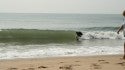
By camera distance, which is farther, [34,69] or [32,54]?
[32,54]

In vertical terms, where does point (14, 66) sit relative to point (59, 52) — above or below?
above

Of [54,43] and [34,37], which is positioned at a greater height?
[54,43]

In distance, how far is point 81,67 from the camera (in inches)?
328

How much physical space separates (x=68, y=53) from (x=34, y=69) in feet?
A: 13.9

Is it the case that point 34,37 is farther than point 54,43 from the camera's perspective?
Yes

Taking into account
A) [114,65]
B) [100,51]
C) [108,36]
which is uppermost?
[114,65]

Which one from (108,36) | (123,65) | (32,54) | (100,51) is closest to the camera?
(123,65)

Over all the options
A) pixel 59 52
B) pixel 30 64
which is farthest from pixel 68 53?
pixel 30 64

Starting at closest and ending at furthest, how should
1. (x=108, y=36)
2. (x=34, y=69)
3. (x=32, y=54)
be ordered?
(x=34, y=69) → (x=32, y=54) → (x=108, y=36)

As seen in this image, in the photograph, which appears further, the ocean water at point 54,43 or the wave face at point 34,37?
the wave face at point 34,37

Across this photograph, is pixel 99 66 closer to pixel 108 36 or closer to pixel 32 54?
pixel 32 54

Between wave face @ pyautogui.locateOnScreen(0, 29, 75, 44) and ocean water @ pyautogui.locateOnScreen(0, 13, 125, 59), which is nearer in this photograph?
ocean water @ pyautogui.locateOnScreen(0, 13, 125, 59)

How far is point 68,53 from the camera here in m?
12.3

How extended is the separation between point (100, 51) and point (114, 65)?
4170 millimetres
